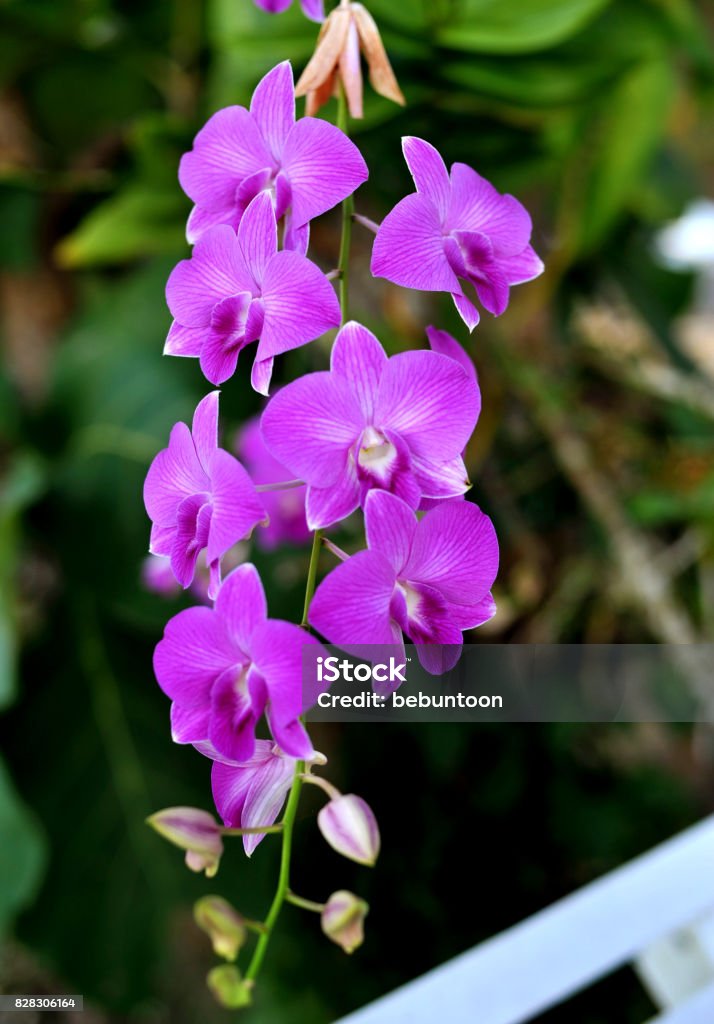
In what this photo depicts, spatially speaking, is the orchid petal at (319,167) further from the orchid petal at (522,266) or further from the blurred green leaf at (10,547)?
the blurred green leaf at (10,547)

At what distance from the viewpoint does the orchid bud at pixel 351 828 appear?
6.5 inches

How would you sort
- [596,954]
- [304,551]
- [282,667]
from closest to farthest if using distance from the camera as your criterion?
[282,667] → [596,954] → [304,551]

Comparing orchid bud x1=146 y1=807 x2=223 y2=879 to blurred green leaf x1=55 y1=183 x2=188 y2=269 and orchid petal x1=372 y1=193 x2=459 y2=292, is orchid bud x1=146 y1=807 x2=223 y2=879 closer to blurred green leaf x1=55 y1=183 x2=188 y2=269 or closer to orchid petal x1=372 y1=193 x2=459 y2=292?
orchid petal x1=372 y1=193 x2=459 y2=292

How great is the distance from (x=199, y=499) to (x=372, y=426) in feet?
0.11

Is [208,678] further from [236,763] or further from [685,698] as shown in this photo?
[685,698]

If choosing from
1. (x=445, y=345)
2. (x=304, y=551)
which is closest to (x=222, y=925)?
(x=445, y=345)

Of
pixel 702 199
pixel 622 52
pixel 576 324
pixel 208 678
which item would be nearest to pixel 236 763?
pixel 208 678

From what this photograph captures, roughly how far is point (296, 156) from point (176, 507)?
2.6 inches

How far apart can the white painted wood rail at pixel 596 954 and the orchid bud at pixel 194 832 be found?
0.15 meters

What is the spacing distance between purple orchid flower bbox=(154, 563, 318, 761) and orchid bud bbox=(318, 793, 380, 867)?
0.02 metres

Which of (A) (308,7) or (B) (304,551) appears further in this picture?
(B) (304,551)

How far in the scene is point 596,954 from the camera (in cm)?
32

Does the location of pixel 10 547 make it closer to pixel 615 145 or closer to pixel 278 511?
pixel 278 511

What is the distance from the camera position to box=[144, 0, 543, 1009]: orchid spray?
146mm
